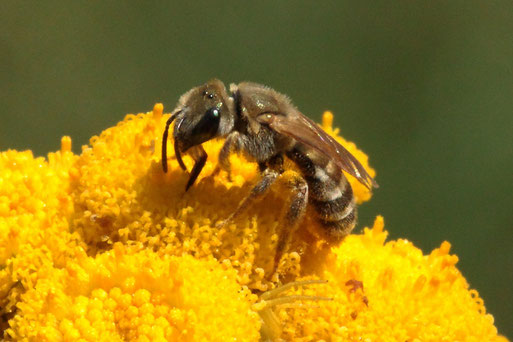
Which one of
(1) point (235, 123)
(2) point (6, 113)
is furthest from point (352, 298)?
(2) point (6, 113)

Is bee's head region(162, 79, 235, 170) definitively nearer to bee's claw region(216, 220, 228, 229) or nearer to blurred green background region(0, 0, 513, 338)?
bee's claw region(216, 220, 228, 229)

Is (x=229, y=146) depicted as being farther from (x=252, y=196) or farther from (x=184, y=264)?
(x=184, y=264)

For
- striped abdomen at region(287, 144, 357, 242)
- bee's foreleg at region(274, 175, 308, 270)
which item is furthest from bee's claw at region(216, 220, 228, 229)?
striped abdomen at region(287, 144, 357, 242)

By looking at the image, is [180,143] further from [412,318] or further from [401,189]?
[401,189]

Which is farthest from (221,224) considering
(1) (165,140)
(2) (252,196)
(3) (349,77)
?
(3) (349,77)

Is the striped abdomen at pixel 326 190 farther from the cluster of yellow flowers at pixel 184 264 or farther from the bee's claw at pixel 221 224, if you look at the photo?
the bee's claw at pixel 221 224

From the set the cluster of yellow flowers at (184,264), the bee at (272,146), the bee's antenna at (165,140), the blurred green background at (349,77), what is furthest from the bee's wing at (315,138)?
the blurred green background at (349,77)
